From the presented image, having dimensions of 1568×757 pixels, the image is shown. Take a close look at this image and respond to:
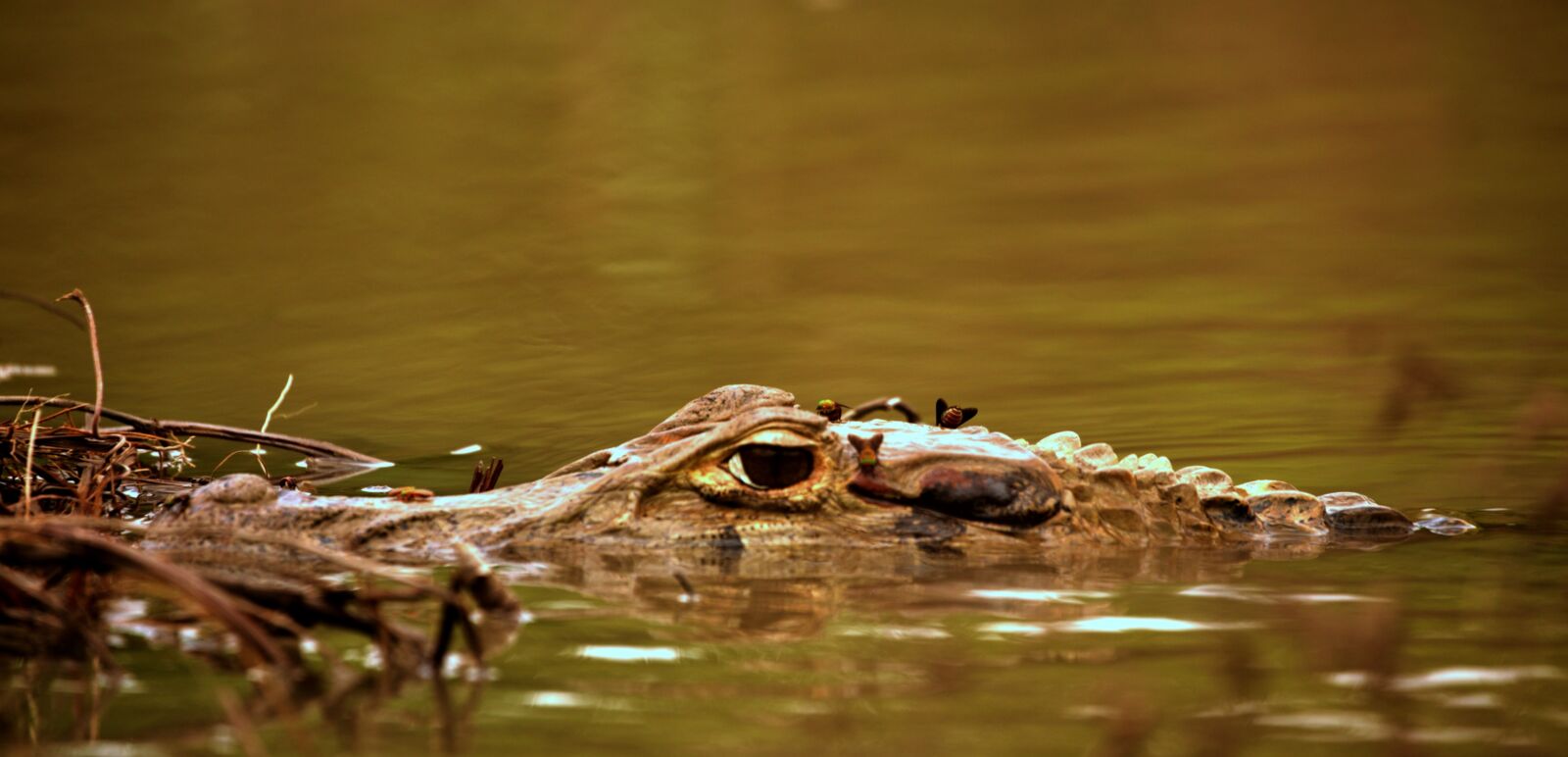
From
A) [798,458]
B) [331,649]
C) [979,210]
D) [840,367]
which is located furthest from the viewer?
[979,210]

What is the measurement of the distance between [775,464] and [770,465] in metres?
0.01

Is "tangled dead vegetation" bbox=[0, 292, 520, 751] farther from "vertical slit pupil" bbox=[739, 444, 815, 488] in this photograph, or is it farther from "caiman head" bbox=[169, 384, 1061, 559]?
"vertical slit pupil" bbox=[739, 444, 815, 488]

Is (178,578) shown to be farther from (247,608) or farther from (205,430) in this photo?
(205,430)

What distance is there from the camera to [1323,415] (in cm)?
759

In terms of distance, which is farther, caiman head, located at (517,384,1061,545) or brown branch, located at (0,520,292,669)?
caiman head, located at (517,384,1061,545)

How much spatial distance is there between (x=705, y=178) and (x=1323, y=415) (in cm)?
1008

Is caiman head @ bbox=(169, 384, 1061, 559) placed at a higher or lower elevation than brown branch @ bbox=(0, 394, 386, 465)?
lower

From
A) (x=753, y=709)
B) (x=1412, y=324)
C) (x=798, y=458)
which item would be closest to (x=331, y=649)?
(x=753, y=709)

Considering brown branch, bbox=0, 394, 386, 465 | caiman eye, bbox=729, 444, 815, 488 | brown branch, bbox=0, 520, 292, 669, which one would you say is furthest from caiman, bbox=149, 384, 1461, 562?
brown branch, bbox=0, 394, 386, 465

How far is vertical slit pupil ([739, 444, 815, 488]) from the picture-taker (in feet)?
15.2

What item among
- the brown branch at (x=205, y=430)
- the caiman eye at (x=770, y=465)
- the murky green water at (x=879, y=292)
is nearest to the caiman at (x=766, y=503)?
the caiman eye at (x=770, y=465)

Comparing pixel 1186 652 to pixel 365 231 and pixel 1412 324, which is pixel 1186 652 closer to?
pixel 1412 324

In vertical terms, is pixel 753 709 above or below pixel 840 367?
below

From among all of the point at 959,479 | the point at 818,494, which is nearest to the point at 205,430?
the point at 818,494
